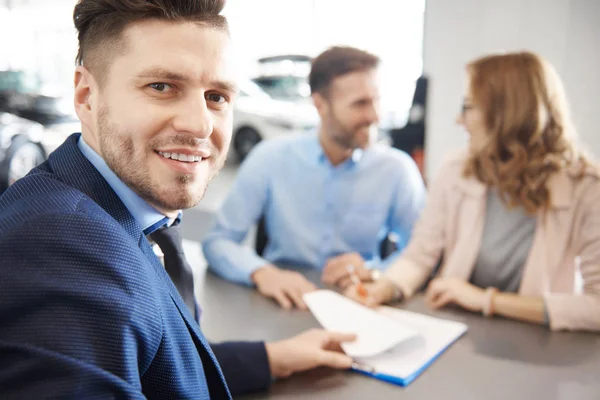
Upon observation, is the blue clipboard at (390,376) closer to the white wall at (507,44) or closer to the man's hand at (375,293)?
the man's hand at (375,293)

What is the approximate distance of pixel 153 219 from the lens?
81cm

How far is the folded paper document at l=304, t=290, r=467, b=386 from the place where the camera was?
1090 millimetres

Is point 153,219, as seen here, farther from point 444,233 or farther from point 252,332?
point 444,233

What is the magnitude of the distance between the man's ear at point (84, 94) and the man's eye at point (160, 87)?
0.11m

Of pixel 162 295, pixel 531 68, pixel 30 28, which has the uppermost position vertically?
pixel 30 28

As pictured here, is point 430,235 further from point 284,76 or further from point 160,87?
point 284,76

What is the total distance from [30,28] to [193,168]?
11371mm

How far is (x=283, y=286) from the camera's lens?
1.52 m

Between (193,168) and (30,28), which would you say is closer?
(193,168)

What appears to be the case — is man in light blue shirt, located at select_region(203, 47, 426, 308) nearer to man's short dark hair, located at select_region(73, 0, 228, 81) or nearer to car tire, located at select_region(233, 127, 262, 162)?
man's short dark hair, located at select_region(73, 0, 228, 81)

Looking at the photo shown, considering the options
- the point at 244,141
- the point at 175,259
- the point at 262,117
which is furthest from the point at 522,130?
the point at 244,141

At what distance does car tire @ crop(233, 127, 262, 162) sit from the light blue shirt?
4.90 metres

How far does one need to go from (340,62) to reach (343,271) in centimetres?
110

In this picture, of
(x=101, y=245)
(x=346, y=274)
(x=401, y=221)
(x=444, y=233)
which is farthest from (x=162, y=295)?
(x=401, y=221)
